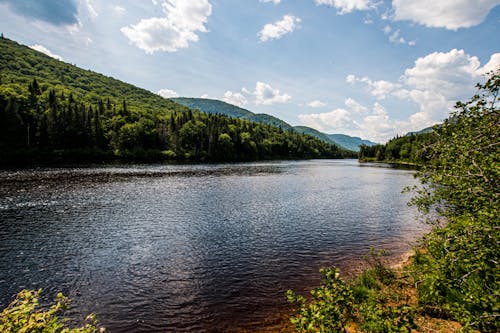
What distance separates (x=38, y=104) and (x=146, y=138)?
55153 millimetres

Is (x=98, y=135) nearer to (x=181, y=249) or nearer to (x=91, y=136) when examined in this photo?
(x=91, y=136)

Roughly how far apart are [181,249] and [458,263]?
19213 millimetres

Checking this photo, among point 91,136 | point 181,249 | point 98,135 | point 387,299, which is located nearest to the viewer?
point 387,299

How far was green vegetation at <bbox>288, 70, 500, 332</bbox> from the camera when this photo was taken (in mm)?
6344

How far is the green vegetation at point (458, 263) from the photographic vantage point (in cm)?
634

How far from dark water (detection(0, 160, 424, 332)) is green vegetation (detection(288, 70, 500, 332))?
→ 20.8 ft

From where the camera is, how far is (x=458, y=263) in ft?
25.5

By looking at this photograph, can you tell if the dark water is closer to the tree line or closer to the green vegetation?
the green vegetation

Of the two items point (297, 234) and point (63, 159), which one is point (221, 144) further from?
point (297, 234)

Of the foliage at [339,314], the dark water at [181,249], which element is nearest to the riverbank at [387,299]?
the foliage at [339,314]

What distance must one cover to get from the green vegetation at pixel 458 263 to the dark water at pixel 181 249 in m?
6.33

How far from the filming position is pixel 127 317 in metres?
12.9

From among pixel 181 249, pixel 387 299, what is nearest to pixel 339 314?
pixel 387 299

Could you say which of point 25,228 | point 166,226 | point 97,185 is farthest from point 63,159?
point 166,226
